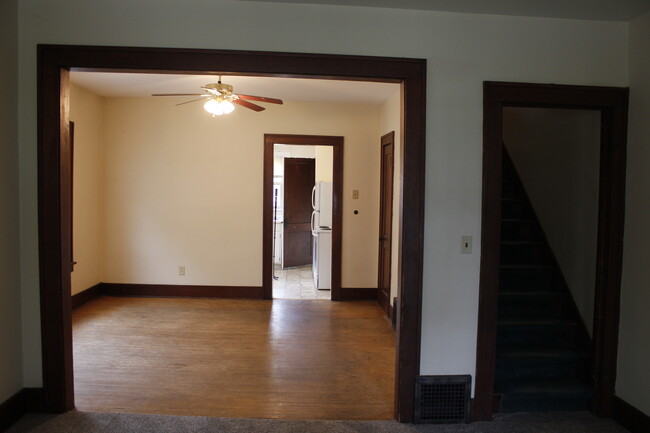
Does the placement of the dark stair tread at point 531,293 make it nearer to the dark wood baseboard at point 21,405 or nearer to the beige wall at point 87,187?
the dark wood baseboard at point 21,405

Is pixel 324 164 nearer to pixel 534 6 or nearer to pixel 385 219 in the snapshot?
pixel 385 219

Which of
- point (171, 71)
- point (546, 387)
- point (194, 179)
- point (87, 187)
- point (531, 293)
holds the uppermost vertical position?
point (171, 71)

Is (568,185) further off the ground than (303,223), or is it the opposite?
(568,185)

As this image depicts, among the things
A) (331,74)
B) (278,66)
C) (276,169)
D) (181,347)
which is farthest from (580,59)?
(276,169)

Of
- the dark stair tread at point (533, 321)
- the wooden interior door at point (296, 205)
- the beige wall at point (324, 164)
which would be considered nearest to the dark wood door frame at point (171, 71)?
the dark stair tread at point (533, 321)

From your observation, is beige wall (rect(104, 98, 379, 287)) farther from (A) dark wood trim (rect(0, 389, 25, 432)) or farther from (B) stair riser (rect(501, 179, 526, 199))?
(A) dark wood trim (rect(0, 389, 25, 432))

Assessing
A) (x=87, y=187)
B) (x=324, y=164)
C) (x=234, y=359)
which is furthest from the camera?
(x=324, y=164)

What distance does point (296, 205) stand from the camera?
311 inches

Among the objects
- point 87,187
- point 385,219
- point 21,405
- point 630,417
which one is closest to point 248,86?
point 385,219

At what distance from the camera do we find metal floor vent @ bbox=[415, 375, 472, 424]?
2549 millimetres

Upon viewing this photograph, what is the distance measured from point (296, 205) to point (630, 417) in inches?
240

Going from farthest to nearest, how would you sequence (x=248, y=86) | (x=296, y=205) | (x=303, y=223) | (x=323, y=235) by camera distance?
1. (x=303, y=223)
2. (x=296, y=205)
3. (x=323, y=235)
4. (x=248, y=86)

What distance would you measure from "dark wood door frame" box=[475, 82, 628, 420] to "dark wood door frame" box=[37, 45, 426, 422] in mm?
418

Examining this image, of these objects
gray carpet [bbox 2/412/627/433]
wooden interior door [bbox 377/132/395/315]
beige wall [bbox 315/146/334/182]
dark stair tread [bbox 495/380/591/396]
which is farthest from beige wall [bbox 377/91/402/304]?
beige wall [bbox 315/146/334/182]
